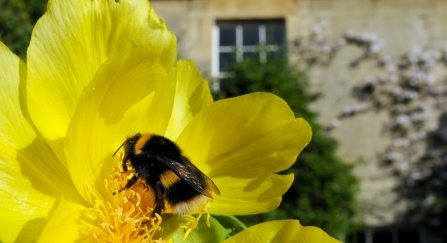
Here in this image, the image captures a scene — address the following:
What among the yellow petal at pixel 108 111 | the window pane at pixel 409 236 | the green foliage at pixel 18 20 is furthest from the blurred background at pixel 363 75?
the yellow petal at pixel 108 111

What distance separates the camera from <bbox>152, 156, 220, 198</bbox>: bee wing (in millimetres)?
→ 748

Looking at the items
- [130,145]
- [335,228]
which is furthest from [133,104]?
[335,228]

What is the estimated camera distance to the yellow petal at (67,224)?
59 centimetres

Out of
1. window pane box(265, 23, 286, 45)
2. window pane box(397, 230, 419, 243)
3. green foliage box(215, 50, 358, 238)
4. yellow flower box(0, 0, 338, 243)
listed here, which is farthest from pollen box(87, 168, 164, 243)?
window pane box(397, 230, 419, 243)

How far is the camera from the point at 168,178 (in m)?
0.79

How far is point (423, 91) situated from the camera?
576 cm

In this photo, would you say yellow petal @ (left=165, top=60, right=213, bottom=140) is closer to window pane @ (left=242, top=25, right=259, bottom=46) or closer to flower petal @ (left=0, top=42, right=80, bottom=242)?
flower petal @ (left=0, top=42, right=80, bottom=242)

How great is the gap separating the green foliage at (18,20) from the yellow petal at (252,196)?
2.67m

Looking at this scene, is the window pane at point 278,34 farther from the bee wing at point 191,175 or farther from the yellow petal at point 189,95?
the bee wing at point 191,175

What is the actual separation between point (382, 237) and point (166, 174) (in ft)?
17.9

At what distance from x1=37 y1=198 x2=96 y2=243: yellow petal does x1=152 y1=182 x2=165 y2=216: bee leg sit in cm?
11

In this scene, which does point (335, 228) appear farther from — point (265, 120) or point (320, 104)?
point (265, 120)

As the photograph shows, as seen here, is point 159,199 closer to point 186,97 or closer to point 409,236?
point 186,97

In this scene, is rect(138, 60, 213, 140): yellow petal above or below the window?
above
